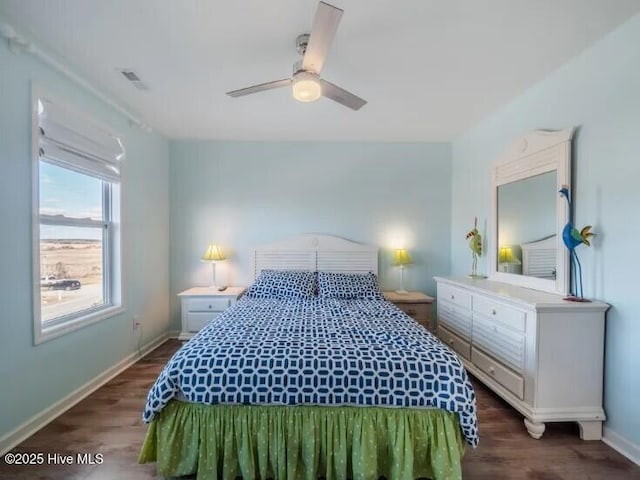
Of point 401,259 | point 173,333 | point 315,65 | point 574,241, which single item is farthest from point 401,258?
point 173,333

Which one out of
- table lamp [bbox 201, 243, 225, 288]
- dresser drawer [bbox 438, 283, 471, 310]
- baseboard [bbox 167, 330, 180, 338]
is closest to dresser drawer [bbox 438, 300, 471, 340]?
dresser drawer [bbox 438, 283, 471, 310]

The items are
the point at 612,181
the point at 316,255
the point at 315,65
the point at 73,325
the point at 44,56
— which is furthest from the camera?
the point at 316,255

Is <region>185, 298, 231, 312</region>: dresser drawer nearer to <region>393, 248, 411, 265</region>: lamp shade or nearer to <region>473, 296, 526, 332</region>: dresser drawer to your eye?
<region>393, 248, 411, 265</region>: lamp shade

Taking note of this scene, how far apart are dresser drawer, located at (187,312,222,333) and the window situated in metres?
0.70

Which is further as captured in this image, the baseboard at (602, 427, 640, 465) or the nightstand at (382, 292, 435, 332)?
the nightstand at (382, 292, 435, 332)

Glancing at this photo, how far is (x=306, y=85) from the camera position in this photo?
184 centimetres

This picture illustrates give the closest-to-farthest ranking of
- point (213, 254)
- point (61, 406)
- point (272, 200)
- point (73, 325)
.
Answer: point (61, 406)
point (73, 325)
point (213, 254)
point (272, 200)

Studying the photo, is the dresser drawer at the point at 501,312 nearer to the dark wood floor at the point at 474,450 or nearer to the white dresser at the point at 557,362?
the white dresser at the point at 557,362

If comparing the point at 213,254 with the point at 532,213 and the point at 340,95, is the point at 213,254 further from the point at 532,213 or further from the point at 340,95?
the point at 532,213

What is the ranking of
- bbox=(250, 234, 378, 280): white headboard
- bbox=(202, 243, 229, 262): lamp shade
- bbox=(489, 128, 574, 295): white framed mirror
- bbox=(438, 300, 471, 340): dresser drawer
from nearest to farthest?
bbox=(489, 128, 574, 295): white framed mirror, bbox=(438, 300, 471, 340): dresser drawer, bbox=(202, 243, 229, 262): lamp shade, bbox=(250, 234, 378, 280): white headboard

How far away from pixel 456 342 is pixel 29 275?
3300mm

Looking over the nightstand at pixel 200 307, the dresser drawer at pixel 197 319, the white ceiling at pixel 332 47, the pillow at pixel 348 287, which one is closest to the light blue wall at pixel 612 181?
the white ceiling at pixel 332 47

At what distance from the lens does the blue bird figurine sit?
6.60 ft

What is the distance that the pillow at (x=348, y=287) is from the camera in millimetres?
3199
